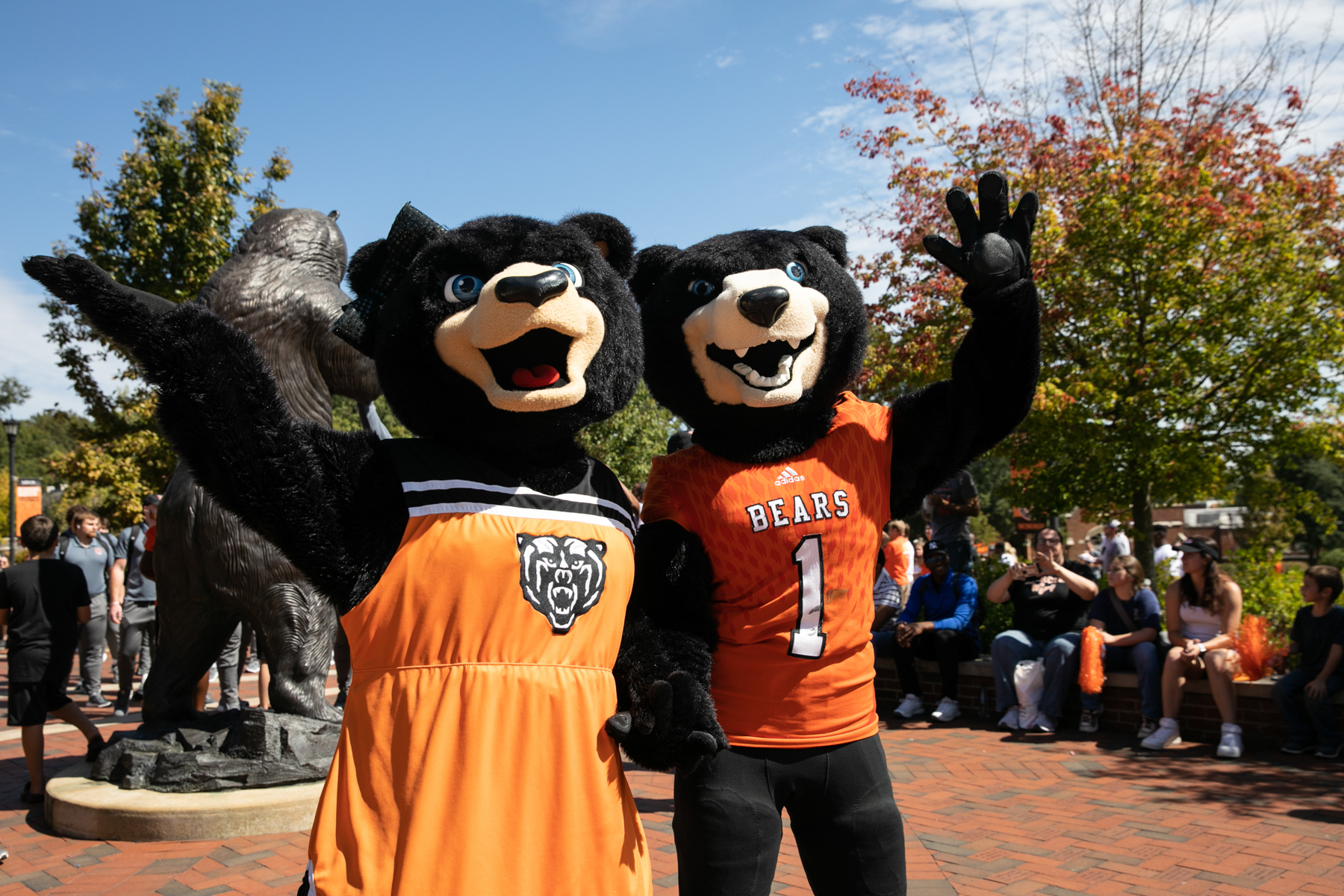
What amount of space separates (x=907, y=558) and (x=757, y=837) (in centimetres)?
677

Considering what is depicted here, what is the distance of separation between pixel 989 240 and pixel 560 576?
53.8 inches

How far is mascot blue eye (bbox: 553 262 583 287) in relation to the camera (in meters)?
2.29

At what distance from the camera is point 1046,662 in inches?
273

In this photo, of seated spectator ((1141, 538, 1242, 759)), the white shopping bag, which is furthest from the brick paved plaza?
the white shopping bag

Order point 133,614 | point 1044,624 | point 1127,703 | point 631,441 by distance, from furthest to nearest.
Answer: point 631,441 → point 133,614 → point 1044,624 → point 1127,703

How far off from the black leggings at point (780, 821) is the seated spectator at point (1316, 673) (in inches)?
194

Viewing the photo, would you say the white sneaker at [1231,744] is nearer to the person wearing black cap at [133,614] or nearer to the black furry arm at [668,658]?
the black furry arm at [668,658]

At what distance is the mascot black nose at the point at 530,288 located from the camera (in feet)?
6.84

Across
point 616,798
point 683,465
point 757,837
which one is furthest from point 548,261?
point 757,837

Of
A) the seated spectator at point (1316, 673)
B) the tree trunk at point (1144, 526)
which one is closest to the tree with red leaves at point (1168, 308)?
the tree trunk at point (1144, 526)

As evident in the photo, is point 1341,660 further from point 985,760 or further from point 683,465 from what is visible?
point 683,465

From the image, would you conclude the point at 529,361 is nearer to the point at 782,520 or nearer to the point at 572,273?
the point at 572,273

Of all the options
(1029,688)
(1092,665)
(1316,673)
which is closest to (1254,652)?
(1316,673)

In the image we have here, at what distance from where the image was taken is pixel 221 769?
4602mm
